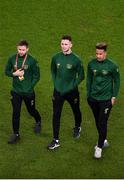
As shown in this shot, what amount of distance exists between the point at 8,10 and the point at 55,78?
922 centimetres

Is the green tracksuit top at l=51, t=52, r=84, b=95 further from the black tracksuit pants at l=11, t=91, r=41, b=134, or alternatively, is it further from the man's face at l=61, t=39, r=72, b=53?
the black tracksuit pants at l=11, t=91, r=41, b=134

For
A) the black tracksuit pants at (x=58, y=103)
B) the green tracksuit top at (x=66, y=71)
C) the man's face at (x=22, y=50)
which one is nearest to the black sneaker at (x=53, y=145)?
the black tracksuit pants at (x=58, y=103)

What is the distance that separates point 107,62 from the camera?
11281mm

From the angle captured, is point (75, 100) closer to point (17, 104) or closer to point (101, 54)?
point (17, 104)

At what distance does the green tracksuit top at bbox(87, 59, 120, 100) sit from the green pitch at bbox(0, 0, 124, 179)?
1458 millimetres

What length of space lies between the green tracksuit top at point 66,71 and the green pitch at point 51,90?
1.44m

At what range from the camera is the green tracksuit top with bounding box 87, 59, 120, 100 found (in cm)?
1123

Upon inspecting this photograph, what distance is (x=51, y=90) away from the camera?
15422 mm

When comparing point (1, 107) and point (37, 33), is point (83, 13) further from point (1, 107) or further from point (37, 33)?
point (1, 107)

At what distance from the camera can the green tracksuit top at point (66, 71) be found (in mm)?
11688

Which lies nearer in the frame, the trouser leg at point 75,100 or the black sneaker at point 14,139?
the trouser leg at point 75,100

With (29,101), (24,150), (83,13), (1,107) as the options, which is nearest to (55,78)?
(29,101)

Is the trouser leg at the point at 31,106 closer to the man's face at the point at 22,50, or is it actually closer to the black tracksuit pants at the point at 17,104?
the black tracksuit pants at the point at 17,104

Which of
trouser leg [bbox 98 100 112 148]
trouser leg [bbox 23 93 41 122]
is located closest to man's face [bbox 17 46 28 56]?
trouser leg [bbox 23 93 41 122]
